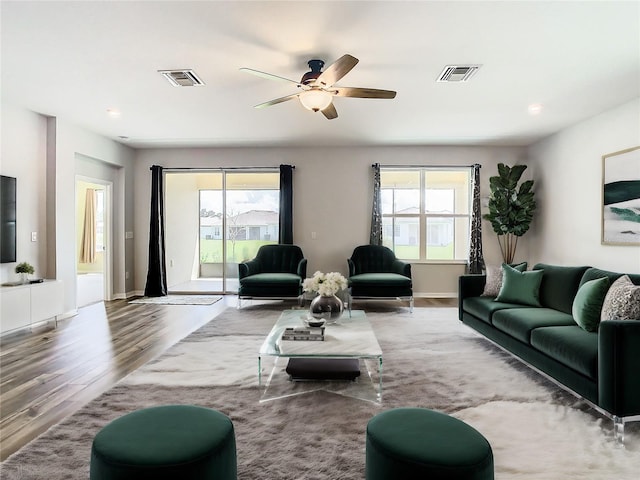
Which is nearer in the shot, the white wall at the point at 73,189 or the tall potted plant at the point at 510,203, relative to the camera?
the white wall at the point at 73,189

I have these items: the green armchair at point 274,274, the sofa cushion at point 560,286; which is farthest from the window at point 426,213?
the sofa cushion at point 560,286

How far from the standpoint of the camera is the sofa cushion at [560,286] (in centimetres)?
342

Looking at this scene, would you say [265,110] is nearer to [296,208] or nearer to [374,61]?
[374,61]

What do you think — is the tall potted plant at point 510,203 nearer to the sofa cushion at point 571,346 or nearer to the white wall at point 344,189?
the white wall at point 344,189

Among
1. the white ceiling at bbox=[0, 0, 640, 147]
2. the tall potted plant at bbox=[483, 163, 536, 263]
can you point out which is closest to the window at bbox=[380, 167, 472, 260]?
the tall potted plant at bbox=[483, 163, 536, 263]

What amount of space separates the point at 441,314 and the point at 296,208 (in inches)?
122

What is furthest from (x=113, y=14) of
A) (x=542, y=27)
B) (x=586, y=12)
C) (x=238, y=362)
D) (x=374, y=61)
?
(x=586, y=12)

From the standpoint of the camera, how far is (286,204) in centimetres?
669

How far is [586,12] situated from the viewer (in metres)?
2.59

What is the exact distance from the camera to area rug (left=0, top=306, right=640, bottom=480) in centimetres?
185

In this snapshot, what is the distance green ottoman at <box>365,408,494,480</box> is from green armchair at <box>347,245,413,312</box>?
3897 mm

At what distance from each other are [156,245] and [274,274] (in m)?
2.47

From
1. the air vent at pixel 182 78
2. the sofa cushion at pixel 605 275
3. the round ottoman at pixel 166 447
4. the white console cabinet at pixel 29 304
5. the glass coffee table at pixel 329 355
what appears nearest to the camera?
the round ottoman at pixel 166 447

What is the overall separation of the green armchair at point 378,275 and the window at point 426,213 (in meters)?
0.71
